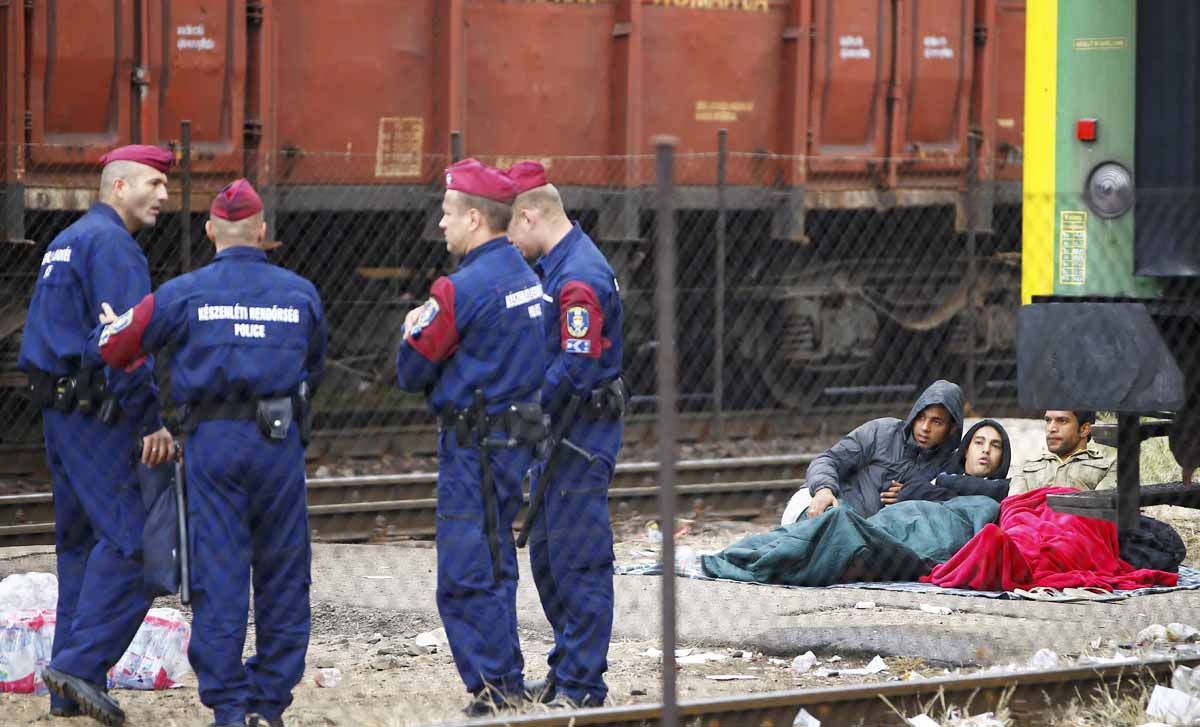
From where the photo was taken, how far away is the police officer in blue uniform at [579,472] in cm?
612

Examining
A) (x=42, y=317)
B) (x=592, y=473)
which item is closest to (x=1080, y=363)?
(x=592, y=473)

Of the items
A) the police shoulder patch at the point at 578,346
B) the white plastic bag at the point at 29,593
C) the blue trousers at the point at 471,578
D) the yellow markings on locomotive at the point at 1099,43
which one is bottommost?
the white plastic bag at the point at 29,593

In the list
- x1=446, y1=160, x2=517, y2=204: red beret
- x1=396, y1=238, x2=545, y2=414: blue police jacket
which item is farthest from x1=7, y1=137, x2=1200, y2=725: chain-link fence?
x1=446, y1=160, x2=517, y2=204: red beret

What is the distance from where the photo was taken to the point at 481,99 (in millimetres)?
12688

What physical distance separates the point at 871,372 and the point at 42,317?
999 cm

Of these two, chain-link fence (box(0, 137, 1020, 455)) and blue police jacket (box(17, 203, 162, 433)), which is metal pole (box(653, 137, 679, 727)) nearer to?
blue police jacket (box(17, 203, 162, 433))

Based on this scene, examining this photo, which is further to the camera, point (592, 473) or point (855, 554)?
point (855, 554)

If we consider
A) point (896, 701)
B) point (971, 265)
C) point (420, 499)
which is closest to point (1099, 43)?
point (896, 701)

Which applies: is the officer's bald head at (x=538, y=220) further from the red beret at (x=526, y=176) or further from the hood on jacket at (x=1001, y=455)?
the hood on jacket at (x=1001, y=455)

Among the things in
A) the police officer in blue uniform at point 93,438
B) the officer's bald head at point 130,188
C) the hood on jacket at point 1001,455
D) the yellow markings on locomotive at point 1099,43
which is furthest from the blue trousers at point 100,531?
the hood on jacket at point 1001,455

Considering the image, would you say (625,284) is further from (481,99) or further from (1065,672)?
(1065,672)

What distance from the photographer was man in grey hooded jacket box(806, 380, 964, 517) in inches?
328

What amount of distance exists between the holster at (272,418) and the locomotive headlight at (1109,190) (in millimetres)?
3093

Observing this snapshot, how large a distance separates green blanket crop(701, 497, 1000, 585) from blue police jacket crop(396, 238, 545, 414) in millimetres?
2354
